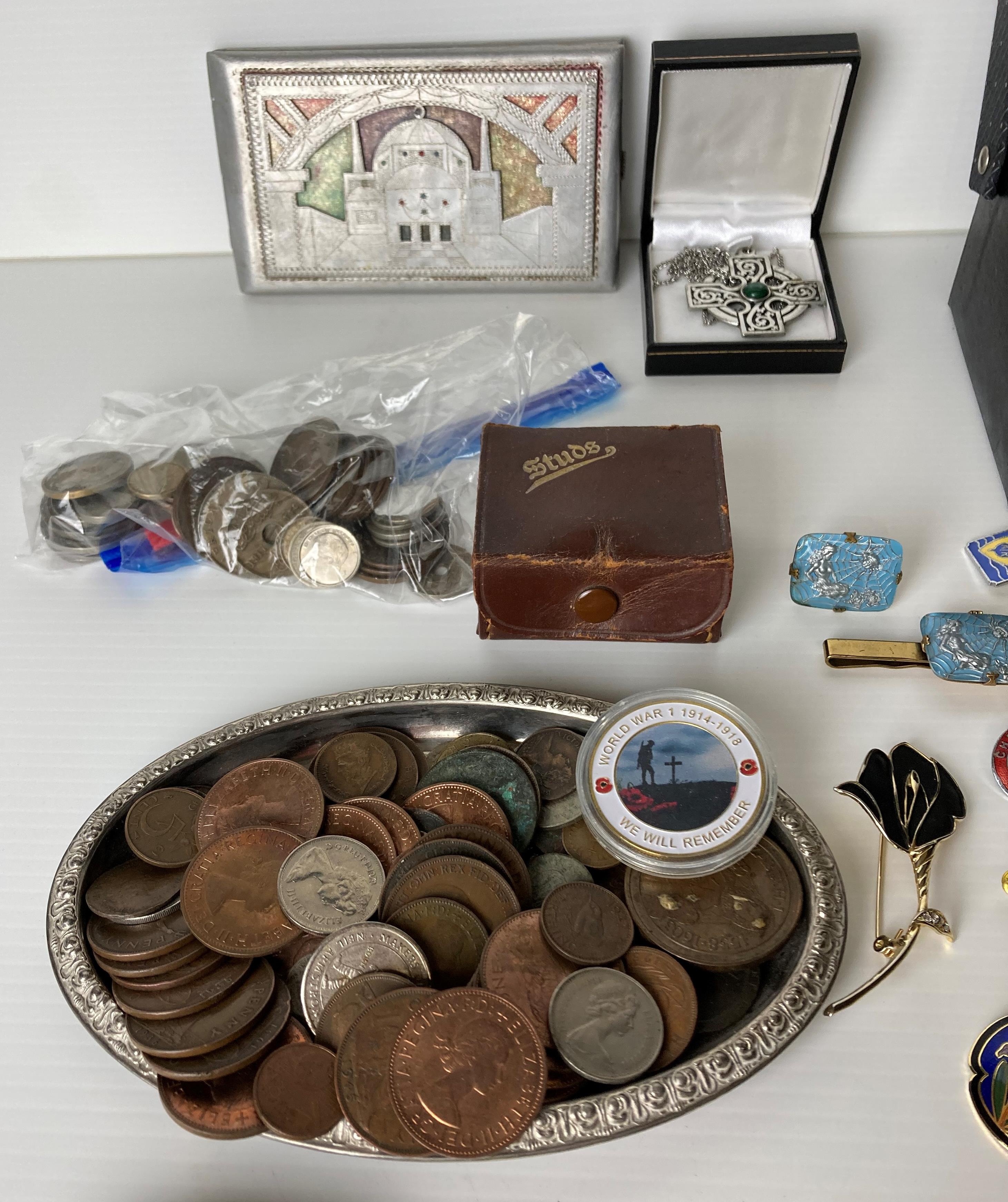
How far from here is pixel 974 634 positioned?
4.21 feet

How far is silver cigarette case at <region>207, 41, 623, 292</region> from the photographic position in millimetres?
1646

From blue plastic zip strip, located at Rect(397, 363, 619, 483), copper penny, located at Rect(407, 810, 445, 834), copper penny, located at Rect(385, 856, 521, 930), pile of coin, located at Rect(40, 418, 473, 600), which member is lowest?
copper penny, located at Rect(385, 856, 521, 930)

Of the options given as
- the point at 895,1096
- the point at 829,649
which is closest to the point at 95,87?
the point at 829,649

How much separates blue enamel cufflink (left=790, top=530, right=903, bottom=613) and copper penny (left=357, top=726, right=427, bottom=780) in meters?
0.59

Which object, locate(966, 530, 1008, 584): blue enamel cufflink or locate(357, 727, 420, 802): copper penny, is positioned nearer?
locate(357, 727, 420, 802): copper penny

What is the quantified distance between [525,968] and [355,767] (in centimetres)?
35

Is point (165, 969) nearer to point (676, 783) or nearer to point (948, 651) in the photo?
point (676, 783)

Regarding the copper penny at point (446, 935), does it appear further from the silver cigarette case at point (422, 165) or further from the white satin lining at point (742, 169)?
the silver cigarette case at point (422, 165)

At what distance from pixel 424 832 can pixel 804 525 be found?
2.54 feet

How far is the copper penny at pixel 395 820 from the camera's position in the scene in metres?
1.14

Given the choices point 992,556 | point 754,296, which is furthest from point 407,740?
point 754,296

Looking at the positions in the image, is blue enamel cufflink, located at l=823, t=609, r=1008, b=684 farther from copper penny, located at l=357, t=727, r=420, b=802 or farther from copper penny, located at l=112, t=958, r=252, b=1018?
copper penny, located at l=112, t=958, r=252, b=1018

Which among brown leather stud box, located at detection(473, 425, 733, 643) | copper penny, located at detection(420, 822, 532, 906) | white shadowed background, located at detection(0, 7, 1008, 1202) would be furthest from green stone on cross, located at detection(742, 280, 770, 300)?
copper penny, located at detection(420, 822, 532, 906)

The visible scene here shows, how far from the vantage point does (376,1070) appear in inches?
38.3
